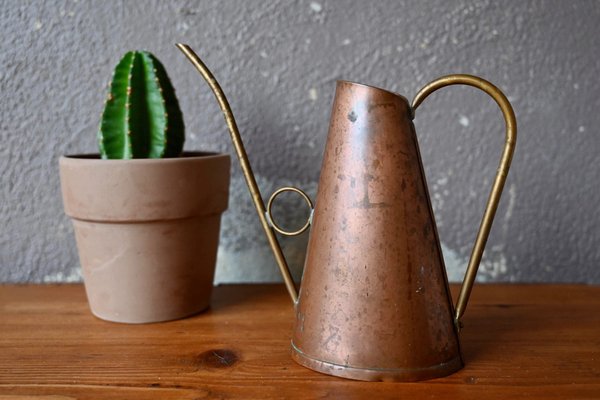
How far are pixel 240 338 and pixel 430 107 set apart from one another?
0.42 metres

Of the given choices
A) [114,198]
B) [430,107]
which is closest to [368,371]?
[114,198]

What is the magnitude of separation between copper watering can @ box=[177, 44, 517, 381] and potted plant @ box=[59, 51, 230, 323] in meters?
0.21

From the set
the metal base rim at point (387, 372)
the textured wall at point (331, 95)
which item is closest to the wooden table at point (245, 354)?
the metal base rim at point (387, 372)

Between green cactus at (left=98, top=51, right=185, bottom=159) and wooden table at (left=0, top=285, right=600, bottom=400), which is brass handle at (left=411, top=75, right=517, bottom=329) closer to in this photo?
wooden table at (left=0, top=285, right=600, bottom=400)

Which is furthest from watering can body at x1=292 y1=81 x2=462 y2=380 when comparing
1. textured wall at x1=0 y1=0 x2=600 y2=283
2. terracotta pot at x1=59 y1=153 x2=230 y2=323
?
textured wall at x1=0 y1=0 x2=600 y2=283

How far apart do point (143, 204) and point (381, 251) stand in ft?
0.94

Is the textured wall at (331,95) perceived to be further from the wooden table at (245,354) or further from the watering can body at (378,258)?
the watering can body at (378,258)

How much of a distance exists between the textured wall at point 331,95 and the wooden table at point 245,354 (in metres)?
0.11

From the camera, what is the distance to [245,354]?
59cm

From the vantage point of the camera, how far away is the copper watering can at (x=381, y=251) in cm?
52

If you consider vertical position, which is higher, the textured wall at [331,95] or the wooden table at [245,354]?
the textured wall at [331,95]

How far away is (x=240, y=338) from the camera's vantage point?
25.0 inches

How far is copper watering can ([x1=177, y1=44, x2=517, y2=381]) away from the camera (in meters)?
0.52

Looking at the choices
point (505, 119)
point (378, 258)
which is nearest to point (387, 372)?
point (378, 258)
